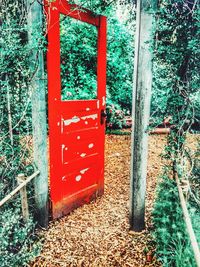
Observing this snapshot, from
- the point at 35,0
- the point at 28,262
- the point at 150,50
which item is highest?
the point at 35,0

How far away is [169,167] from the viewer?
3072mm

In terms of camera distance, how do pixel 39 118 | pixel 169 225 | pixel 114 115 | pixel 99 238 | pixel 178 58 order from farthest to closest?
1. pixel 114 115
2. pixel 99 238
3. pixel 39 118
4. pixel 169 225
5. pixel 178 58

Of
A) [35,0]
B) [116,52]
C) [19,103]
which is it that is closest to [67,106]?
[19,103]

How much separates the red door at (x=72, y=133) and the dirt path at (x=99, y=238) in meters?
0.20

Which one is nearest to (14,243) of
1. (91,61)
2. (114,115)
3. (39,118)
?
(39,118)

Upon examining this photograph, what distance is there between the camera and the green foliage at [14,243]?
7.81ft

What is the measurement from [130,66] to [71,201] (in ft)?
17.1

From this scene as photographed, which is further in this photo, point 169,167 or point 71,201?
point 71,201

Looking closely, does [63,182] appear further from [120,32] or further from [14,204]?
[120,32]

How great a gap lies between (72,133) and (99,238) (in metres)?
1.33

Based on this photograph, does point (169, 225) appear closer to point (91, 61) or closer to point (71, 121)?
point (71, 121)

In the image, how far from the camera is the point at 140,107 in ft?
9.57

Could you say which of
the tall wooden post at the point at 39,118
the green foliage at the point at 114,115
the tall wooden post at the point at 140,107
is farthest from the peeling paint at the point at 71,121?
the green foliage at the point at 114,115

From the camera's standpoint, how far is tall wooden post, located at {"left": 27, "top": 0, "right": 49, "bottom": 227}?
9.32 feet
